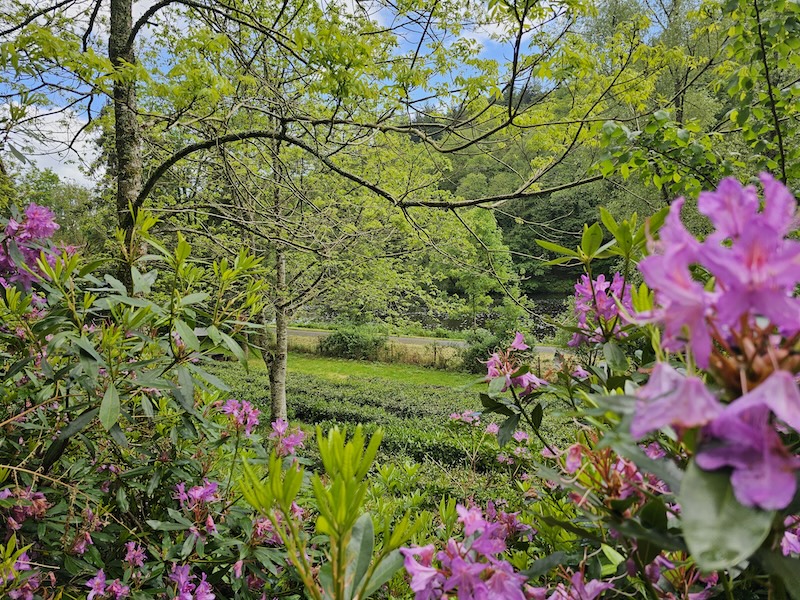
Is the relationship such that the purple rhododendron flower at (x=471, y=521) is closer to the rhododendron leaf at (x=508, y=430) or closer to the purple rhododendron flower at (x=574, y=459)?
the purple rhododendron flower at (x=574, y=459)

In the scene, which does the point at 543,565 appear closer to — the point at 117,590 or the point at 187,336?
the point at 187,336

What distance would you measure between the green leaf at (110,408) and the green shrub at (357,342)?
16483 millimetres

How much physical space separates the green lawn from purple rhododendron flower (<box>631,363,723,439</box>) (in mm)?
13558

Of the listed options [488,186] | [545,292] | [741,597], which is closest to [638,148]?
[741,597]

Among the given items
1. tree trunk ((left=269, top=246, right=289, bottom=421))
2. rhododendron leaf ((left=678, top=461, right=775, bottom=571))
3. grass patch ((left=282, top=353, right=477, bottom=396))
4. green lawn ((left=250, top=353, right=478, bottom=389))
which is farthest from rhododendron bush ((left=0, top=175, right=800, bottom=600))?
green lawn ((left=250, top=353, right=478, bottom=389))

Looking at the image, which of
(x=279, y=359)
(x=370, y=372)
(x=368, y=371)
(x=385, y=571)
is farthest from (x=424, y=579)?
(x=368, y=371)

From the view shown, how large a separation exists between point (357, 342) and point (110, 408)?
1707 cm

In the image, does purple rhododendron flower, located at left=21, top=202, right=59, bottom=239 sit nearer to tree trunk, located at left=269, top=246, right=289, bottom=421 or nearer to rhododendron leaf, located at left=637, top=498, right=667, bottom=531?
rhododendron leaf, located at left=637, top=498, right=667, bottom=531

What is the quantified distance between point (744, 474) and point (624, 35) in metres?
4.33

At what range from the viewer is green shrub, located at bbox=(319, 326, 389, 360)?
58.9ft

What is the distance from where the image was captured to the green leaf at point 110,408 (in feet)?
3.52

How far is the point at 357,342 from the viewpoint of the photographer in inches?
712

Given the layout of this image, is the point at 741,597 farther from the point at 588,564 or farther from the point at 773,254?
the point at 773,254

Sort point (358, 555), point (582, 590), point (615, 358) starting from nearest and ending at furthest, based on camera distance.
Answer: point (358, 555), point (582, 590), point (615, 358)
